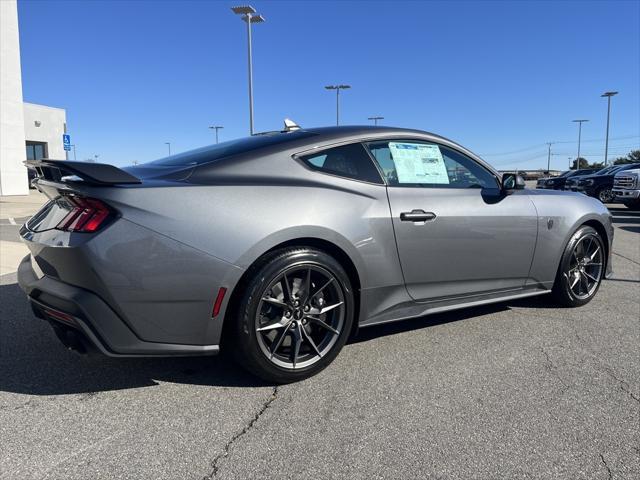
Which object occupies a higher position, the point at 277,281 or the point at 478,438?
the point at 277,281

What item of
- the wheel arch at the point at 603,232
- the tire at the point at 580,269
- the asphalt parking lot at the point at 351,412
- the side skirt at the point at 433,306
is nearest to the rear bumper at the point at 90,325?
the asphalt parking lot at the point at 351,412

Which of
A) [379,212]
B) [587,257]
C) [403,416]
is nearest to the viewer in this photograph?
[403,416]

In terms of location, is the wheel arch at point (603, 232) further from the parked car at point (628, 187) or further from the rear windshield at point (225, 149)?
the parked car at point (628, 187)

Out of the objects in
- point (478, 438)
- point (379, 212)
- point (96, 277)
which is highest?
point (379, 212)

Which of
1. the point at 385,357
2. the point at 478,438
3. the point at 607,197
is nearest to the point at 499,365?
the point at 385,357

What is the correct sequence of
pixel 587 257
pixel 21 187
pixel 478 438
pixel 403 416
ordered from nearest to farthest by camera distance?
pixel 478 438
pixel 403 416
pixel 587 257
pixel 21 187

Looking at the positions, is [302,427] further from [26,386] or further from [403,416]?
[26,386]

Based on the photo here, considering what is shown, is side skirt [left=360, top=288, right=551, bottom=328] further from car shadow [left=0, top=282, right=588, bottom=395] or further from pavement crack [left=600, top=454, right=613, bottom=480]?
pavement crack [left=600, top=454, right=613, bottom=480]

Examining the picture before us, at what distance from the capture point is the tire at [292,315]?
8.58 feet

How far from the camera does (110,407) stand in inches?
99.0

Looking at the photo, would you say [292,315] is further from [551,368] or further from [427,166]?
[551,368]

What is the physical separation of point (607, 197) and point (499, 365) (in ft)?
57.1

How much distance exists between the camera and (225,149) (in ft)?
10.4

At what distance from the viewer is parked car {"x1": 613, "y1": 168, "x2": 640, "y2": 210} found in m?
14.8
